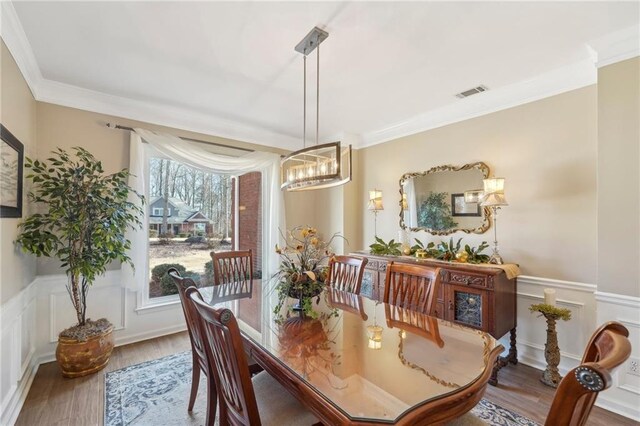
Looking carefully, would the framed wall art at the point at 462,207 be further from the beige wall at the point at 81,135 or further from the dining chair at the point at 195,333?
the beige wall at the point at 81,135

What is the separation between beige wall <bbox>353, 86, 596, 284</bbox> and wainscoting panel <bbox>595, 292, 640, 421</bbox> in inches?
14.9

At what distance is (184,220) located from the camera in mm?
3869

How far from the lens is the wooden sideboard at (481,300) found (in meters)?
2.55

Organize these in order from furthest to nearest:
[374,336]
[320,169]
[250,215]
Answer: [250,215]
[320,169]
[374,336]

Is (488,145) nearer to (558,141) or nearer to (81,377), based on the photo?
(558,141)

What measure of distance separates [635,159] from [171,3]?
3.40 metres

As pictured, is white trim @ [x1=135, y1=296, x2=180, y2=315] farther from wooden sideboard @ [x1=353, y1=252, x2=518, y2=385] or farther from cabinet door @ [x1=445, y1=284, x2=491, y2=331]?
cabinet door @ [x1=445, y1=284, x2=491, y2=331]

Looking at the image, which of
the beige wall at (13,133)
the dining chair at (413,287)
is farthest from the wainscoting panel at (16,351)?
the dining chair at (413,287)

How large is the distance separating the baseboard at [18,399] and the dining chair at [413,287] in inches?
109

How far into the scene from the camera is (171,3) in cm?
183

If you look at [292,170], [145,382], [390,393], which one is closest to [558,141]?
[292,170]

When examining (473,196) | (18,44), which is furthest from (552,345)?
(18,44)

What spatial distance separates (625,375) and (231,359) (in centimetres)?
284

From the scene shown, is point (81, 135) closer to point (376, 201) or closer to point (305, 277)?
point (305, 277)
